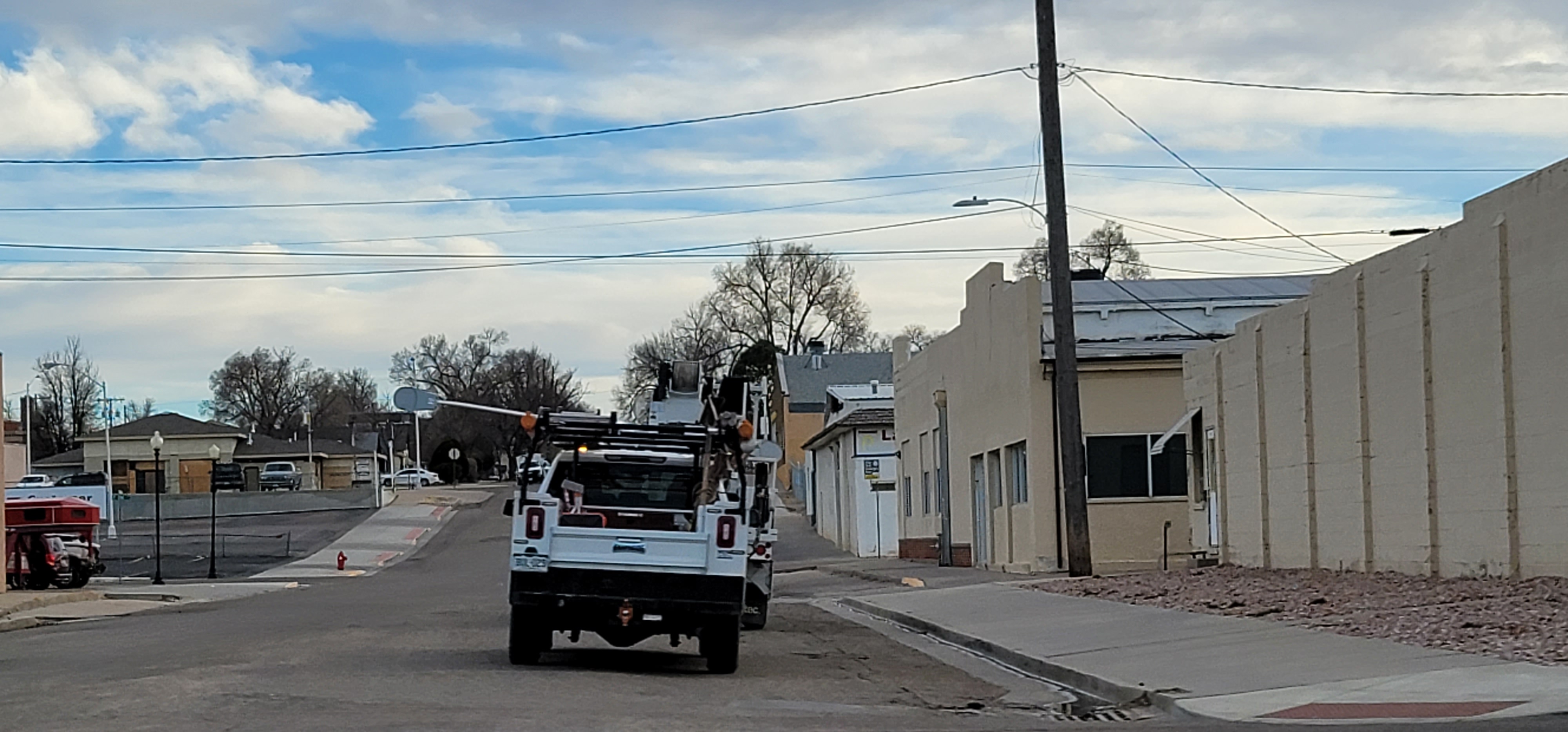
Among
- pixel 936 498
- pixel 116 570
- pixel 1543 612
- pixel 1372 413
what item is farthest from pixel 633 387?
pixel 1543 612

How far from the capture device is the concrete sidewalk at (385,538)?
1977 inches

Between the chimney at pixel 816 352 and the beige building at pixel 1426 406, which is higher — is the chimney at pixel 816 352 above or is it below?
above

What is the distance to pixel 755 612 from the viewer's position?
20.7m

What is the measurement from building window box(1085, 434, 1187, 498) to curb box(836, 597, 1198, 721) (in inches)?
408

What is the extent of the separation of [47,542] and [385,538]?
80.6 ft

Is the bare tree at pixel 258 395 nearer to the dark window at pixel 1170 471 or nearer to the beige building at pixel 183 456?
the beige building at pixel 183 456

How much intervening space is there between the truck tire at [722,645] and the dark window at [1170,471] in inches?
735

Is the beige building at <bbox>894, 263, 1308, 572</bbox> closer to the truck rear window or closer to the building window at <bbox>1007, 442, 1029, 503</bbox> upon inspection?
the building window at <bbox>1007, 442, 1029, 503</bbox>

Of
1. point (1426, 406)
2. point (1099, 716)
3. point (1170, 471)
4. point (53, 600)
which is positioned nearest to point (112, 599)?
point (53, 600)

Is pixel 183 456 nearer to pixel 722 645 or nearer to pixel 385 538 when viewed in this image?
pixel 385 538

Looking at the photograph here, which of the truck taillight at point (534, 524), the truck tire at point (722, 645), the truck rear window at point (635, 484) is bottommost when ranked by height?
the truck tire at point (722, 645)

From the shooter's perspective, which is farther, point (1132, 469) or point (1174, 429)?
point (1132, 469)

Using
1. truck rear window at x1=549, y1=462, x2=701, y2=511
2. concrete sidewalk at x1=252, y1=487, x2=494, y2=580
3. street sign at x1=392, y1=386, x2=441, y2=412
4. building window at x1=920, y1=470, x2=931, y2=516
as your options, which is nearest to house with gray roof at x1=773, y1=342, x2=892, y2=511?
concrete sidewalk at x1=252, y1=487, x2=494, y2=580

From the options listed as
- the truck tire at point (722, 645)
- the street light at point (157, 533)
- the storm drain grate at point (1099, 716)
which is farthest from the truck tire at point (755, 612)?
the street light at point (157, 533)
